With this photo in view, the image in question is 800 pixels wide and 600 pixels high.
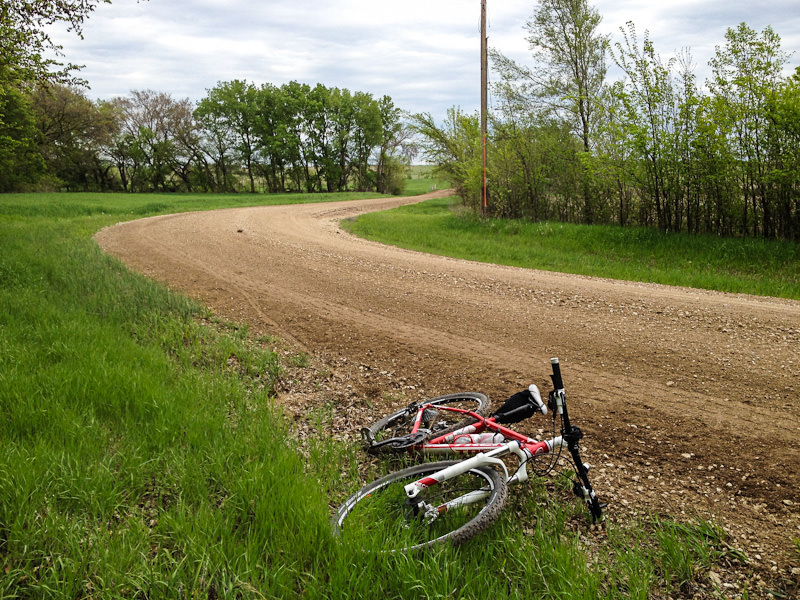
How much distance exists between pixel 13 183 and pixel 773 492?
59757mm

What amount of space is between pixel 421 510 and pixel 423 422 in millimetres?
1327

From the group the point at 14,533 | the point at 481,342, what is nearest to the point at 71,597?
the point at 14,533

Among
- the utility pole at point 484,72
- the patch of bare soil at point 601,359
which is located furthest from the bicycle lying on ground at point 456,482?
the utility pole at point 484,72

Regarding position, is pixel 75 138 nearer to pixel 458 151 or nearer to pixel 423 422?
pixel 458 151

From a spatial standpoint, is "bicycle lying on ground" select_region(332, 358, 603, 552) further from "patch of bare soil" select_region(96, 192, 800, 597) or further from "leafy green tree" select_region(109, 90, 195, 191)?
"leafy green tree" select_region(109, 90, 195, 191)

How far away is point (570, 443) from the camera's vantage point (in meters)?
3.27

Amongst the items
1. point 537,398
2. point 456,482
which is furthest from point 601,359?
point 456,482

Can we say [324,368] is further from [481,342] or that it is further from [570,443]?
[570,443]

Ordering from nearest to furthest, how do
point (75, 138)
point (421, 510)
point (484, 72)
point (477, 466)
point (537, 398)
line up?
point (421, 510)
point (477, 466)
point (537, 398)
point (484, 72)
point (75, 138)

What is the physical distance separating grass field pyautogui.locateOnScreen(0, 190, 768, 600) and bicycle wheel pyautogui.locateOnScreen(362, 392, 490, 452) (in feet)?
0.79

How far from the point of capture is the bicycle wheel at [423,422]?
160 inches

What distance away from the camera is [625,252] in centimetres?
1296

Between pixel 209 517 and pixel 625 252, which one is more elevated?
pixel 625 252

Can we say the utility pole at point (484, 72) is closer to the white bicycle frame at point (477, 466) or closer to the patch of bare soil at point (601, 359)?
the patch of bare soil at point (601, 359)
